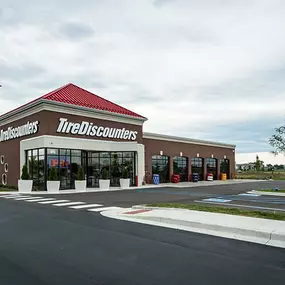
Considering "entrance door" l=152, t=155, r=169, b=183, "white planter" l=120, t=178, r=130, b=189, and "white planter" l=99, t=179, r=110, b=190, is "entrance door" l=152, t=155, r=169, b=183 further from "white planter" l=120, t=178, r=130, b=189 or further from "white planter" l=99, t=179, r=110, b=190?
"white planter" l=99, t=179, r=110, b=190

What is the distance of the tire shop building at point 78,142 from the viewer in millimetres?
26484

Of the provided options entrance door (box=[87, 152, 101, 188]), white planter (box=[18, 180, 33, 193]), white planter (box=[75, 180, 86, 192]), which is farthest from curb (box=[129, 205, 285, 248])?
entrance door (box=[87, 152, 101, 188])

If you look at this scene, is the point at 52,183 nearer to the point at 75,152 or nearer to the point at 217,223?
the point at 75,152

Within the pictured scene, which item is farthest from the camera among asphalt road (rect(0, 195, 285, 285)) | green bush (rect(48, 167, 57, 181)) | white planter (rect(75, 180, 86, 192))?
white planter (rect(75, 180, 86, 192))

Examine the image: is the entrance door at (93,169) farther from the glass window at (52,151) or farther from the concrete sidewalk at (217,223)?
the concrete sidewalk at (217,223)

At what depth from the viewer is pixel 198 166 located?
4306 cm

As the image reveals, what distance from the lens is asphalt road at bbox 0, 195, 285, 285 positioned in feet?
17.5

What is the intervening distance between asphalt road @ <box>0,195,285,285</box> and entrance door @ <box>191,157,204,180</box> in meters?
32.5

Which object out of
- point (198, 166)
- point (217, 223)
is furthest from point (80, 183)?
point (198, 166)

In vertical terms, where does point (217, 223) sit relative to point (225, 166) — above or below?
below

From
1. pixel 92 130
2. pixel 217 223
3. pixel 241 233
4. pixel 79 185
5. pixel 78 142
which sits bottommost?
pixel 241 233

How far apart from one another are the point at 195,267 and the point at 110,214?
6.87 meters

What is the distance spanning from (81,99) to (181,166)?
15.5 m

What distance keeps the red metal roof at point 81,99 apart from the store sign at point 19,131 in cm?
177
